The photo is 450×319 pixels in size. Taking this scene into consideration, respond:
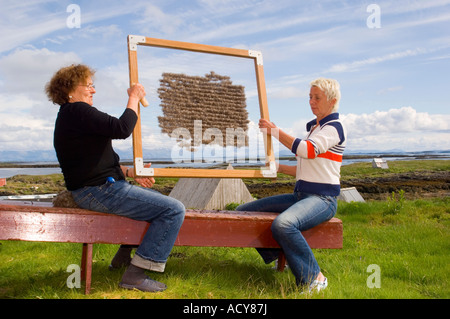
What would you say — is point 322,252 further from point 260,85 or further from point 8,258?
point 8,258

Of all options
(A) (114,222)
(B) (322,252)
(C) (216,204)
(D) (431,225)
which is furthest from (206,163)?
(C) (216,204)

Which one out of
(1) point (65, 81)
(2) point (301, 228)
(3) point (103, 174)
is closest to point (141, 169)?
(3) point (103, 174)

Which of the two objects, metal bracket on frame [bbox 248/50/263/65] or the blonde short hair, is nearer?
the blonde short hair

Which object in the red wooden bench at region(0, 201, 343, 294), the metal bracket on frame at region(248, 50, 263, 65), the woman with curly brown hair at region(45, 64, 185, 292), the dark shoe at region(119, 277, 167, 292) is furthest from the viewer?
the metal bracket on frame at region(248, 50, 263, 65)

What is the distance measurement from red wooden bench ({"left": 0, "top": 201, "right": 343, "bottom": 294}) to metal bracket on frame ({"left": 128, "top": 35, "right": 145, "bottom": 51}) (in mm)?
1658

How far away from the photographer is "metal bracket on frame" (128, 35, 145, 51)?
4105 millimetres

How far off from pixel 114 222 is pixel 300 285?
6.31 ft

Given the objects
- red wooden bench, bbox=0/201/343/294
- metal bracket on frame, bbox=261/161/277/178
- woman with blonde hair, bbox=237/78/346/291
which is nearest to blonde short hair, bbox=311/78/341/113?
woman with blonde hair, bbox=237/78/346/291

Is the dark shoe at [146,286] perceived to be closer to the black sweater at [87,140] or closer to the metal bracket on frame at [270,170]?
the black sweater at [87,140]

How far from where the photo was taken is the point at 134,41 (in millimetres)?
4125

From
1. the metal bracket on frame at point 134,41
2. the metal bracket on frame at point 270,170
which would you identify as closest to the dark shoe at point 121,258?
the metal bracket on frame at point 270,170

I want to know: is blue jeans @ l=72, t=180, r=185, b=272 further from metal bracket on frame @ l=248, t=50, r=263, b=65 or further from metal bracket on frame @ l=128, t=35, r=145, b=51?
metal bracket on frame @ l=248, t=50, r=263, b=65

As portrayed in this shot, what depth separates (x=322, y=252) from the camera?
6.14 m

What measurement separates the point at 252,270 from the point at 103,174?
7.14ft
